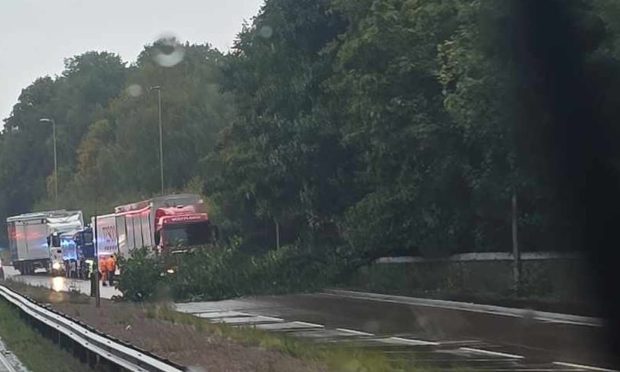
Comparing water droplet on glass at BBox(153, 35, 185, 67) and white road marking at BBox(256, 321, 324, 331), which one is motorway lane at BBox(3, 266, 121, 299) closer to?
white road marking at BBox(256, 321, 324, 331)

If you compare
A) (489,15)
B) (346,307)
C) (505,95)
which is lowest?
(346,307)

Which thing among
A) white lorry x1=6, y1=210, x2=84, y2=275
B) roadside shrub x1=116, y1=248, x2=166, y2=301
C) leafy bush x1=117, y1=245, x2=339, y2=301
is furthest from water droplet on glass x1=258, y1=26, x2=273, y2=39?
white lorry x1=6, y1=210, x2=84, y2=275

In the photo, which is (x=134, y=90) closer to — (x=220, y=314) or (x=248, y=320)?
(x=220, y=314)

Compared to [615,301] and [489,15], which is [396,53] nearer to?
[489,15]

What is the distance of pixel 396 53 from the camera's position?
1313 inches

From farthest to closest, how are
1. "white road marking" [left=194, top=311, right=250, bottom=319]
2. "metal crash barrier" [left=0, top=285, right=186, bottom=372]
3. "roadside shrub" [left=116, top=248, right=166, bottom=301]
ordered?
"roadside shrub" [left=116, top=248, right=166, bottom=301]
"white road marking" [left=194, top=311, right=250, bottom=319]
"metal crash barrier" [left=0, top=285, right=186, bottom=372]

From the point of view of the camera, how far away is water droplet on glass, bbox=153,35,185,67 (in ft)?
347

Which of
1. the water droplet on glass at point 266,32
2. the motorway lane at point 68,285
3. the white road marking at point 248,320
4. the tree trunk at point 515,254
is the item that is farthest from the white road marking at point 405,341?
the water droplet on glass at point 266,32

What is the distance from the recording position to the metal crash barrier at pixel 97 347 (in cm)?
1304

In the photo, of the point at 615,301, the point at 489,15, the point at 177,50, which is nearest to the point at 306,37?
the point at 489,15

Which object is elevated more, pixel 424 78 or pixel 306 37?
pixel 306 37

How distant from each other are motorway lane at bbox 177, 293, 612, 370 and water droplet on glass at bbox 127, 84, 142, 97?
6550cm

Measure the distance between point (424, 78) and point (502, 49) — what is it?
8.31m

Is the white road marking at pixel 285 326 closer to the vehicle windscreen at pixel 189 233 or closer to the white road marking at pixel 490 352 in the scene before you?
the white road marking at pixel 490 352
